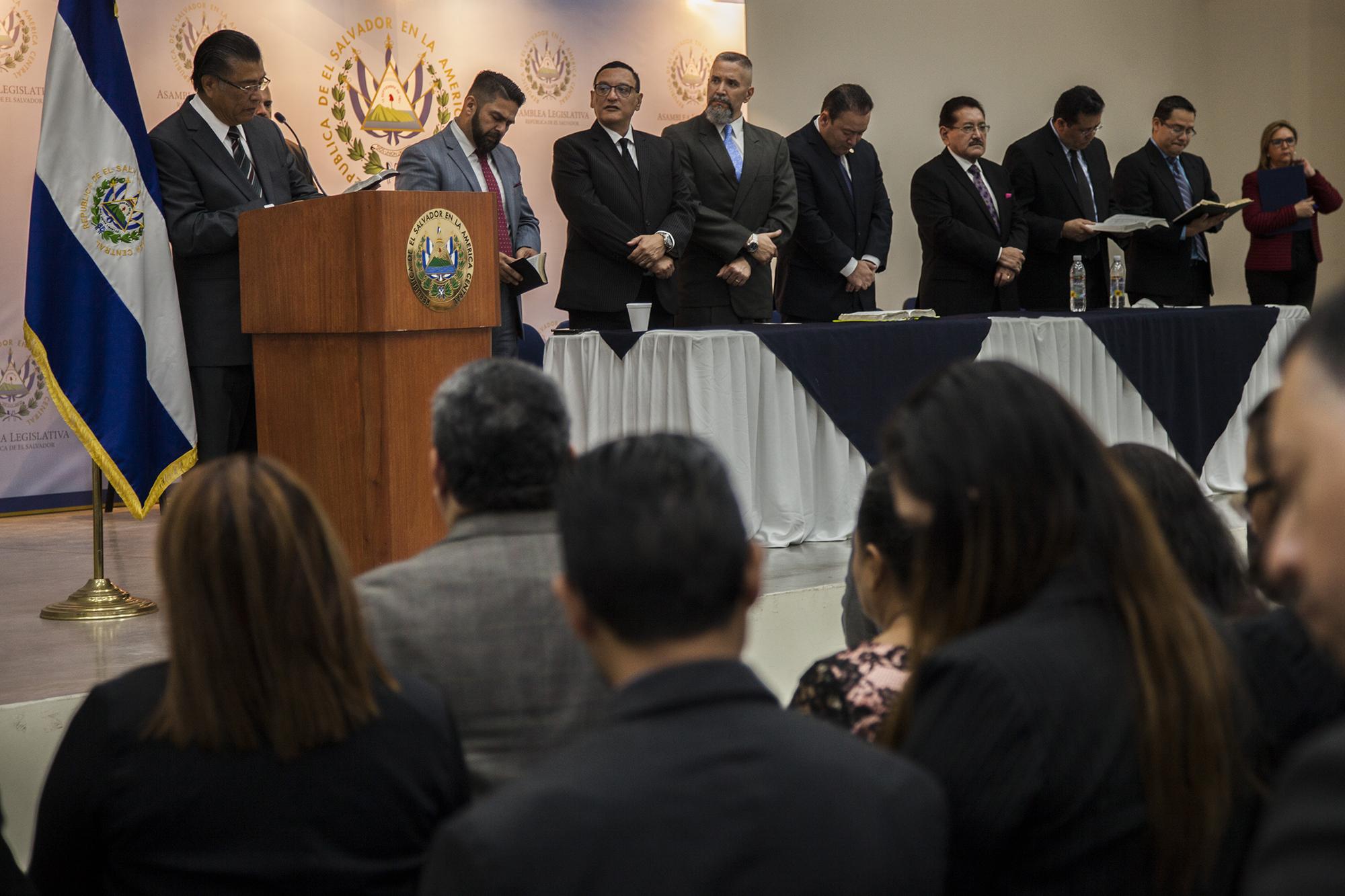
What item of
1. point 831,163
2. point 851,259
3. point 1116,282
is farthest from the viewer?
point 1116,282

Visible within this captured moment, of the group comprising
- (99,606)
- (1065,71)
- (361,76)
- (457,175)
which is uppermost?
(1065,71)

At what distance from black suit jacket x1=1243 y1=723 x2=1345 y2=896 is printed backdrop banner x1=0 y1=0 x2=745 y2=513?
509 cm

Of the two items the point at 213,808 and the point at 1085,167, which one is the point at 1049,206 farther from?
the point at 213,808

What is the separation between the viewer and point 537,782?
2.81 feet

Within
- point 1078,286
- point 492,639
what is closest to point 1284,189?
point 1078,286

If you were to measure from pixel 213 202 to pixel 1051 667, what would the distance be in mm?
3142

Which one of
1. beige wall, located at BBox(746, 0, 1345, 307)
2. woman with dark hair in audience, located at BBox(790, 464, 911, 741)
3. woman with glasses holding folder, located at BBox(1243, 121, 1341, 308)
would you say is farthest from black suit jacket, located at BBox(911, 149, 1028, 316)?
woman with dark hair in audience, located at BBox(790, 464, 911, 741)

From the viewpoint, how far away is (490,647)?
4.98 feet

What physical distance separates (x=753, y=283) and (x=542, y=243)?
1.98m

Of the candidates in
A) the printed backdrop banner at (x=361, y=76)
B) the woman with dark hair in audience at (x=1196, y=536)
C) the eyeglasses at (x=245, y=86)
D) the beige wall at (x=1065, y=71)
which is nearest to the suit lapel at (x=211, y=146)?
the eyeglasses at (x=245, y=86)

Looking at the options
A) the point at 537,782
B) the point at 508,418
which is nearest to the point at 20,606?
the point at 508,418

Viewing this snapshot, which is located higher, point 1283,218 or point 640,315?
point 1283,218

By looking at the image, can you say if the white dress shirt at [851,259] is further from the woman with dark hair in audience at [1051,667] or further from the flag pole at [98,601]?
the woman with dark hair in audience at [1051,667]

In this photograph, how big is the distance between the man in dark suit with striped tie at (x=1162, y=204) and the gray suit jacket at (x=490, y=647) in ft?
18.4
